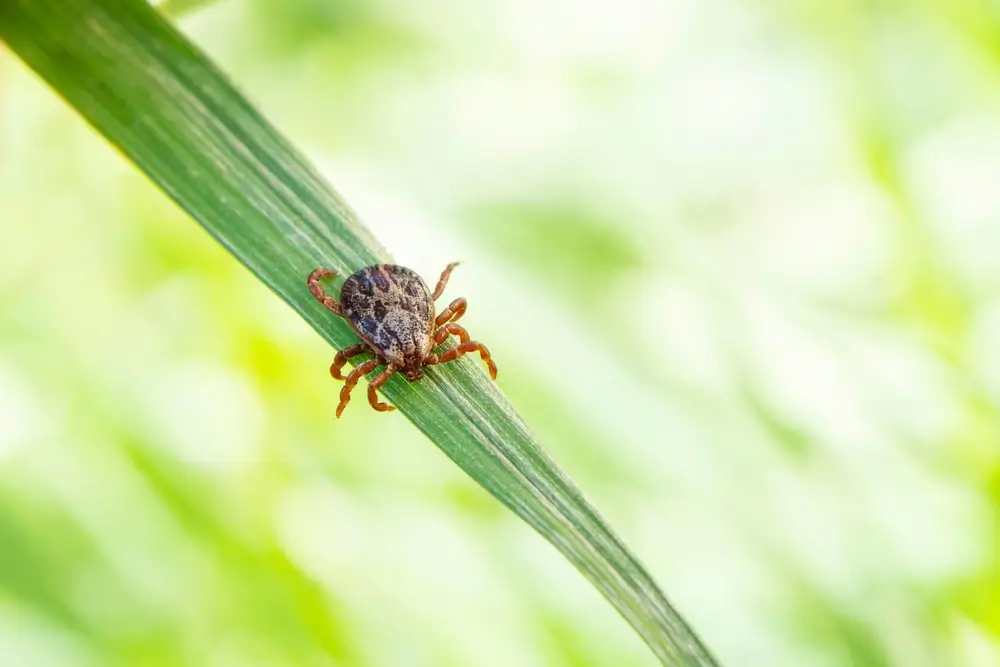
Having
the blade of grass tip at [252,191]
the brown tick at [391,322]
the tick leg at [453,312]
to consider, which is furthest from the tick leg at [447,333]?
the blade of grass tip at [252,191]

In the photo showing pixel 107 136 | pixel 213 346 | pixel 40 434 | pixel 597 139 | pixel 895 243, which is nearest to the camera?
pixel 107 136

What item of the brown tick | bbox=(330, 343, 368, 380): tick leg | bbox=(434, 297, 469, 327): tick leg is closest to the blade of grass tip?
the brown tick

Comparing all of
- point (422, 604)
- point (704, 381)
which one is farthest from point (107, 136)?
point (704, 381)

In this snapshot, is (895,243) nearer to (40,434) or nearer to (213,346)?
(213,346)

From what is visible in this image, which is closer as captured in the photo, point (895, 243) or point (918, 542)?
point (918, 542)

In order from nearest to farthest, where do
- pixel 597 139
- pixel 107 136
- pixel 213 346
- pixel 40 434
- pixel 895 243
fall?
1. pixel 107 136
2. pixel 40 434
3. pixel 213 346
4. pixel 895 243
5. pixel 597 139

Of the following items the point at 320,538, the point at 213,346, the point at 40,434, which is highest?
the point at 213,346

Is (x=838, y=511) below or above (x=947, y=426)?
below

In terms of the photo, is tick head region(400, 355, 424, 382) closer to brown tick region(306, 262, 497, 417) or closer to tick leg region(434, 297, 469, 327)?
brown tick region(306, 262, 497, 417)
